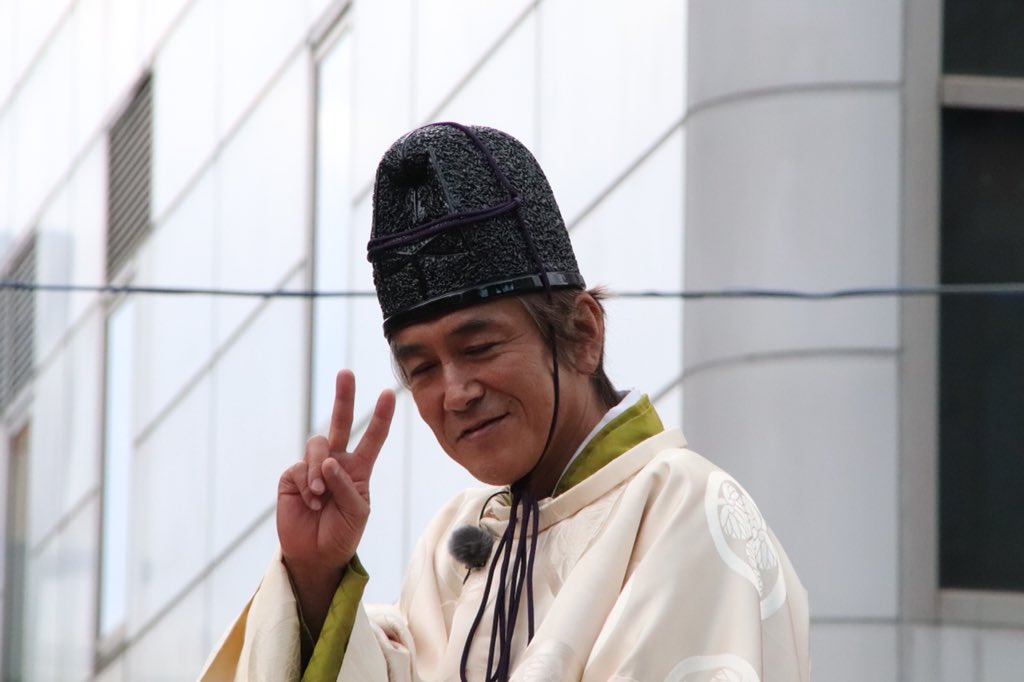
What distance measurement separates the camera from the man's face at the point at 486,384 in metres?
3.18

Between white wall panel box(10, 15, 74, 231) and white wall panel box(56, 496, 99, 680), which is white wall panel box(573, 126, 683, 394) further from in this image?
white wall panel box(10, 15, 74, 231)

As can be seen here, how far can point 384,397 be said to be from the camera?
310 centimetres

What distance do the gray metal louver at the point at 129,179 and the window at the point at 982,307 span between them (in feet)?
19.7

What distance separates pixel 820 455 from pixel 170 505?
17.4ft

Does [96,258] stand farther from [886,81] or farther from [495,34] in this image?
[886,81]

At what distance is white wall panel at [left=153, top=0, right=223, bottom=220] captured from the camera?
11.1m

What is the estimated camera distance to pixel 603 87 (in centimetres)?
736

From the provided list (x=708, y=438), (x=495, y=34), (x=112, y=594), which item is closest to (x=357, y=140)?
(x=495, y=34)

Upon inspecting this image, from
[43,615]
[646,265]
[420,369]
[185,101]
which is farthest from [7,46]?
[420,369]

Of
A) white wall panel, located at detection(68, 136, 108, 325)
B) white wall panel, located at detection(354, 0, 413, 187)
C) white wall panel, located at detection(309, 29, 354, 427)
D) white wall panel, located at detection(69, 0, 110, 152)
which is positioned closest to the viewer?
white wall panel, located at detection(354, 0, 413, 187)

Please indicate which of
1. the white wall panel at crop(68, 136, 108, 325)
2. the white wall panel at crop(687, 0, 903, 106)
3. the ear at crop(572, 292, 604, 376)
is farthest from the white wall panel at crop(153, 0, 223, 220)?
the ear at crop(572, 292, 604, 376)

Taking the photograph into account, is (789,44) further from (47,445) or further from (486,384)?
(47,445)

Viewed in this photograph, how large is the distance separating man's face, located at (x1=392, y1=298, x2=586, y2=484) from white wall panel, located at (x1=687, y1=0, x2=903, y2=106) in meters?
3.98

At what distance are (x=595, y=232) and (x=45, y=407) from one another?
23.5 ft
